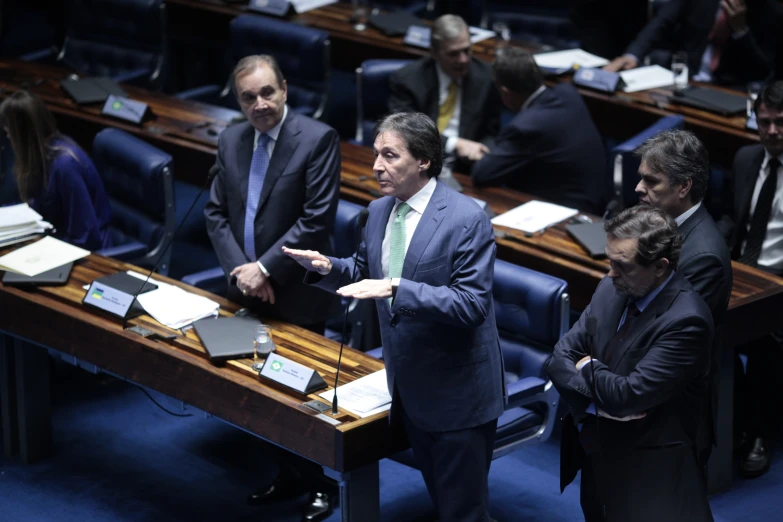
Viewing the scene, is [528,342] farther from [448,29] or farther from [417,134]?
[448,29]

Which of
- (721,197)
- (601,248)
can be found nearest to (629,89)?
(721,197)

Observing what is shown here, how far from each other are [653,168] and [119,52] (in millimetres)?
4304

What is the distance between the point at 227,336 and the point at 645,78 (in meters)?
3.03

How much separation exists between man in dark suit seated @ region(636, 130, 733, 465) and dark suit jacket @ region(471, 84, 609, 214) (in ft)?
5.45

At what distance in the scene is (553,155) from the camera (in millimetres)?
4762

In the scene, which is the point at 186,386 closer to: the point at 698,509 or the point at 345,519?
the point at 345,519

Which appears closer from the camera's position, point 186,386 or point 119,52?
point 186,386

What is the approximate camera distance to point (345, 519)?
3.12 meters

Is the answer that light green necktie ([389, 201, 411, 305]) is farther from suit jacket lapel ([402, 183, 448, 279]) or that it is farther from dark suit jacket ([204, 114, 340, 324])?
dark suit jacket ([204, 114, 340, 324])

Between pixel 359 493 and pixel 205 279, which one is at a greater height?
pixel 205 279

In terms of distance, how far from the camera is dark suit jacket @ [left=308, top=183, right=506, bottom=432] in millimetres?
2846

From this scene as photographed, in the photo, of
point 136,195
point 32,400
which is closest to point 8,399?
point 32,400

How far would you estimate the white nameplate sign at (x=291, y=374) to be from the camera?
3174 mm

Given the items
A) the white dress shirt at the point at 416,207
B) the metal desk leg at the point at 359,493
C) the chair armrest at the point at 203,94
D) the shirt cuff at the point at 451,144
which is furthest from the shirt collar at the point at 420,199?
the chair armrest at the point at 203,94
